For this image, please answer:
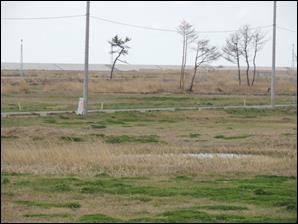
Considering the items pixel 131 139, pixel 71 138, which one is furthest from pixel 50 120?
pixel 131 139

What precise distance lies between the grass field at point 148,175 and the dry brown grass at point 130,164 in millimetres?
25

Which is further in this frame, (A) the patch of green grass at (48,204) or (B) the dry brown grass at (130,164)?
(B) the dry brown grass at (130,164)

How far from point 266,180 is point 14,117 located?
22.5 meters

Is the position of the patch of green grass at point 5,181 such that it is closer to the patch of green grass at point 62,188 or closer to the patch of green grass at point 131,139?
the patch of green grass at point 62,188

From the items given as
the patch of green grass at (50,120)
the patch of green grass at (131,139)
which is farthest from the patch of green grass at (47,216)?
Answer: the patch of green grass at (50,120)

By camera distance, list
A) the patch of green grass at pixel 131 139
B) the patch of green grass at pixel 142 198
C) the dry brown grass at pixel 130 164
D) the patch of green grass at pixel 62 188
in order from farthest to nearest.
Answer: the patch of green grass at pixel 131 139
the dry brown grass at pixel 130 164
the patch of green grass at pixel 62 188
the patch of green grass at pixel 142 198

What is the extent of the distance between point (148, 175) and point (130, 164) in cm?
188

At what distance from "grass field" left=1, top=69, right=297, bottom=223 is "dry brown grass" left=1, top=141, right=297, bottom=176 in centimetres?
3

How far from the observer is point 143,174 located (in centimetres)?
1662

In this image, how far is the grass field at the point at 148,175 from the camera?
1161 centimetres

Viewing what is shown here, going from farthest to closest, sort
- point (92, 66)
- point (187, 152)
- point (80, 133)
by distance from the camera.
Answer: point (92, 66)
point (80, 133)
point (187, 152)

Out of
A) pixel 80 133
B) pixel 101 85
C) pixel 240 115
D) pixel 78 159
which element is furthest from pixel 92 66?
pixel 78 159

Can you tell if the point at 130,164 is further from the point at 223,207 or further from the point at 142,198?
the point at 223,207

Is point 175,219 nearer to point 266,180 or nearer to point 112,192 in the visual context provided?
point 112,192
